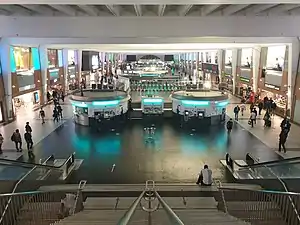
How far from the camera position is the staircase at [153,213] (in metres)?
5.83

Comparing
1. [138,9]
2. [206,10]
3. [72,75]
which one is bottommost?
[72,75]

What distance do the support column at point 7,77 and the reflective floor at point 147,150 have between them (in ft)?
13.2

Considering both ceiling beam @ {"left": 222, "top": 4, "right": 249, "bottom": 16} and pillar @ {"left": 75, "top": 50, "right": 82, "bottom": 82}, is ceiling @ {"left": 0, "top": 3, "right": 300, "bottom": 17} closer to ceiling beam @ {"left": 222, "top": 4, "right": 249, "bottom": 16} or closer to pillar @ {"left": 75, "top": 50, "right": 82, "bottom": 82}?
ceiling beam @ {"left": 222, "top": 4, "right": 249, "bottom": 16}

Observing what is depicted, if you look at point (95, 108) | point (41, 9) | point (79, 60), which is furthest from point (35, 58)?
point (41, 9)

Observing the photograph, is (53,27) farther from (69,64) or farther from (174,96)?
(69,64)

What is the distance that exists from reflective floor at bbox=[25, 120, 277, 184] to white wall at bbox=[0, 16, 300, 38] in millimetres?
5011

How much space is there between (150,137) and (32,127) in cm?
761

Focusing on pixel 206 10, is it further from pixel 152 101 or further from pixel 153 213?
pixel 152 101

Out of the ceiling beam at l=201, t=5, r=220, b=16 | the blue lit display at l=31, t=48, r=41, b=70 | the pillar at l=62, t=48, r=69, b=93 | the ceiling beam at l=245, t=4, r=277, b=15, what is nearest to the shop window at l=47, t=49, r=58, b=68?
the pillar at l=62, t=48, r=69, b=93

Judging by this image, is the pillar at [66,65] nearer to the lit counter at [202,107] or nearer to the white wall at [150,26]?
the lit counter at [202,107]

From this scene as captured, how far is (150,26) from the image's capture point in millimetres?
12078

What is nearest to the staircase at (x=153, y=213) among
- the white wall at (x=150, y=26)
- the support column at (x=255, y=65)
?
the white wall at (x=150, y=26)

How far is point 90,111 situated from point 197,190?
40.4ft

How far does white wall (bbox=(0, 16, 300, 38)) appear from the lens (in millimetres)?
11867
